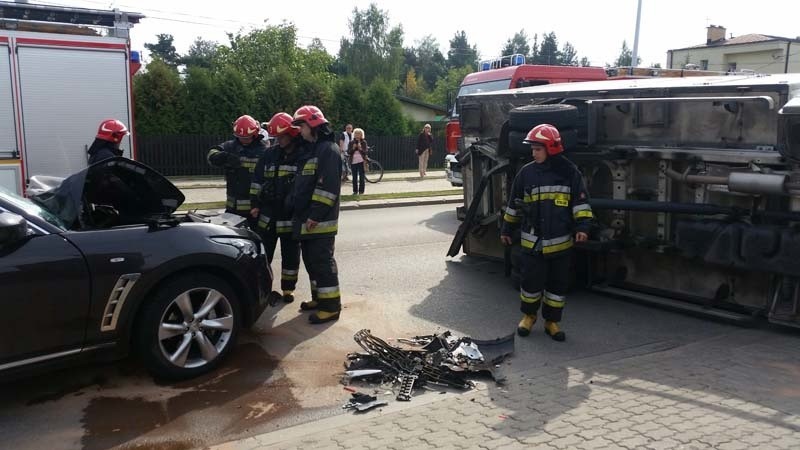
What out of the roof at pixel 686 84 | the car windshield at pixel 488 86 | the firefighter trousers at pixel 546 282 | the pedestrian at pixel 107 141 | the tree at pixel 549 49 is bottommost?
the firefighter trousers at pixel 546 282

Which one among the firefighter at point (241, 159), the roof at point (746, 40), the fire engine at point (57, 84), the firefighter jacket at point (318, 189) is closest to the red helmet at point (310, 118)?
the firefighter jacket at point (318, 189)

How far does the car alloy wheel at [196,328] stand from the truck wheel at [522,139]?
3296 millimetres

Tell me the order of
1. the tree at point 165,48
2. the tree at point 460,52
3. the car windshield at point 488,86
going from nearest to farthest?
the car windshield at point 488,86 → the tree at point 165,48 → the tree at point 460,52

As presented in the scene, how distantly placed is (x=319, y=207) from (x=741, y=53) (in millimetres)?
53270

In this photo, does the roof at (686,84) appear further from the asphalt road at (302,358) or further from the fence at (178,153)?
the fence at (178,153)

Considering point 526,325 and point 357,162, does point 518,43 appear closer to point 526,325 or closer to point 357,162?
point 357,162

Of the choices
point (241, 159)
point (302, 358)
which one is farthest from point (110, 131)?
point (302, 358)

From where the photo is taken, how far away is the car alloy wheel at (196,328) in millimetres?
4652

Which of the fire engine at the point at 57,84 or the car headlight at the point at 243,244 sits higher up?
the fire engine at the point at 57,84

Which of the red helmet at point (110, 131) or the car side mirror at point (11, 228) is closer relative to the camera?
the car side mirror at point (11, 228)

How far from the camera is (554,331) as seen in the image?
228 inches

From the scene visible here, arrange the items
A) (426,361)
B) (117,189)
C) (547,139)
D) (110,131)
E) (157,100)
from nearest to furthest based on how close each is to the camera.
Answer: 1. (426,361)
2. (117,189)
3. (547,139)
4. (110,131)
5. (157,100)

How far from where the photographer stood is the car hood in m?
4.75

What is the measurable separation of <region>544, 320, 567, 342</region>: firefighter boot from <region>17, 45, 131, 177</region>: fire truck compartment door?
22.4ft
